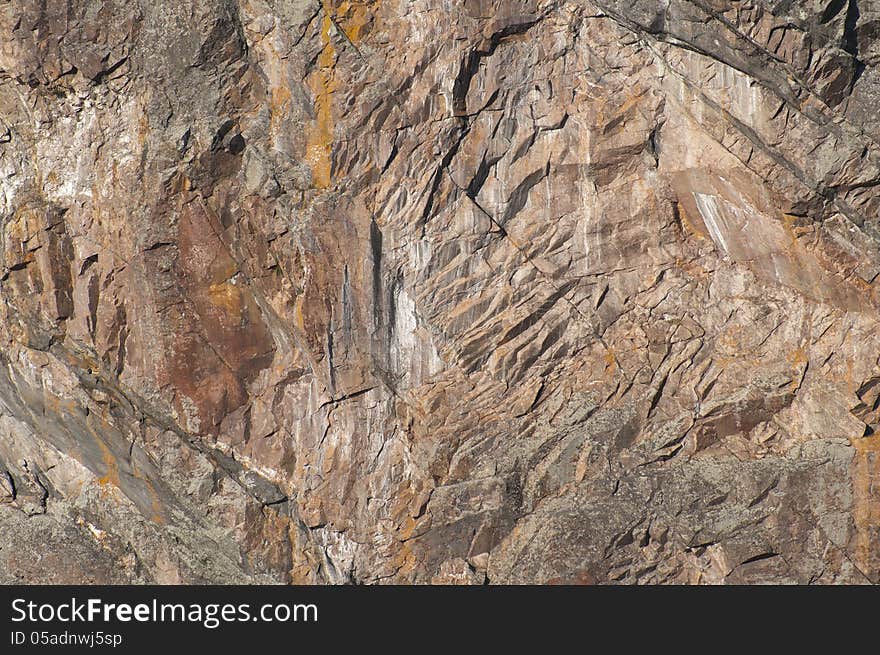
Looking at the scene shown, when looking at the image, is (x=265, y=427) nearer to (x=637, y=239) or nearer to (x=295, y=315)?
(x=295, y=315)

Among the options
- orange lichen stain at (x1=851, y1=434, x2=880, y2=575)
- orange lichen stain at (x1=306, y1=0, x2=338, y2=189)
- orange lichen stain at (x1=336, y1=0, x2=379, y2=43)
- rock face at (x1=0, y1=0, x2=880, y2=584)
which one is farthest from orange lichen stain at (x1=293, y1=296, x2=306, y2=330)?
orange lichen stain at (x1=851, y1=434, x2=880, y2=575)

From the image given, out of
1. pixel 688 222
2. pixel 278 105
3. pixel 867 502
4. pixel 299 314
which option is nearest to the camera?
pixel 688 222

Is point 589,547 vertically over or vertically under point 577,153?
under

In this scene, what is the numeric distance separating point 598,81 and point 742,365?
3.21 metres

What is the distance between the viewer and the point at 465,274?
316 inches

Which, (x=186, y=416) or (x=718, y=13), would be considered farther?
(x=186, y=416)

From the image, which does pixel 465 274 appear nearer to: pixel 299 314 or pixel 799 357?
pixel 299 314

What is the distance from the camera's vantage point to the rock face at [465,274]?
776 cm

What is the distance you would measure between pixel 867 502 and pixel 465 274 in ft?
15.4

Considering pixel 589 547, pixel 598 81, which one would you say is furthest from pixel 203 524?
pixel 598 81

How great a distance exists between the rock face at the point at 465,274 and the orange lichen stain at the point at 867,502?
0.08ft

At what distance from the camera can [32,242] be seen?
827cm

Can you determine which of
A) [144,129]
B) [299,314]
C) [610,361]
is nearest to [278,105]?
[144,129]

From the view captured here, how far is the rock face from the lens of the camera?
7.76 meters
